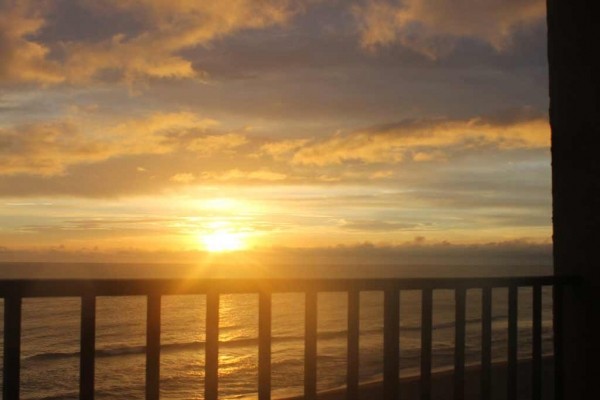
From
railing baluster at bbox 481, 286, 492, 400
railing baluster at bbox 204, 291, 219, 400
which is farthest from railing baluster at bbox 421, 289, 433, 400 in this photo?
railing baluster at bbox 204, 291, 219, 400

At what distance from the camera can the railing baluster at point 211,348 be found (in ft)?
6.85

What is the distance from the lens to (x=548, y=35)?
3.49 meters

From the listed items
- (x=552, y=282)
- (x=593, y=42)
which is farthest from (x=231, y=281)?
(x=593, y=42)

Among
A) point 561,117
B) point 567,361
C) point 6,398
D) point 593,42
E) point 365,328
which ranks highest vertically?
point 593,42

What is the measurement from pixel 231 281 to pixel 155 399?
0.41 metres

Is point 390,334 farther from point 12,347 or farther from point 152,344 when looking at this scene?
point 12,347

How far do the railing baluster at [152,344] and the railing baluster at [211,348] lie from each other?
15 cm

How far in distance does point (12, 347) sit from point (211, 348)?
0.56 meters

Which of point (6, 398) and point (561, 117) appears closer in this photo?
point (6, 398)

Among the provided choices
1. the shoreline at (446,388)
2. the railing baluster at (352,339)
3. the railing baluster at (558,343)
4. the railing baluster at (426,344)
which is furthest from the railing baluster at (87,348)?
the shoreline at (446,388)

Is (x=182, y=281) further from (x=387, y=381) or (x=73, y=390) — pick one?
(x=73, y=390)

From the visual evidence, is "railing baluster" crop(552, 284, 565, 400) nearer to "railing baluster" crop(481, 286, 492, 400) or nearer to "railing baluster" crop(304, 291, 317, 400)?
"railing baluster" crop(481, 286, 492, 400)

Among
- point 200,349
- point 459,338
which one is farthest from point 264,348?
point 200,349

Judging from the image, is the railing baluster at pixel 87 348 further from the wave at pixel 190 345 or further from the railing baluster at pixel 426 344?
the wave at pixel 190 345
